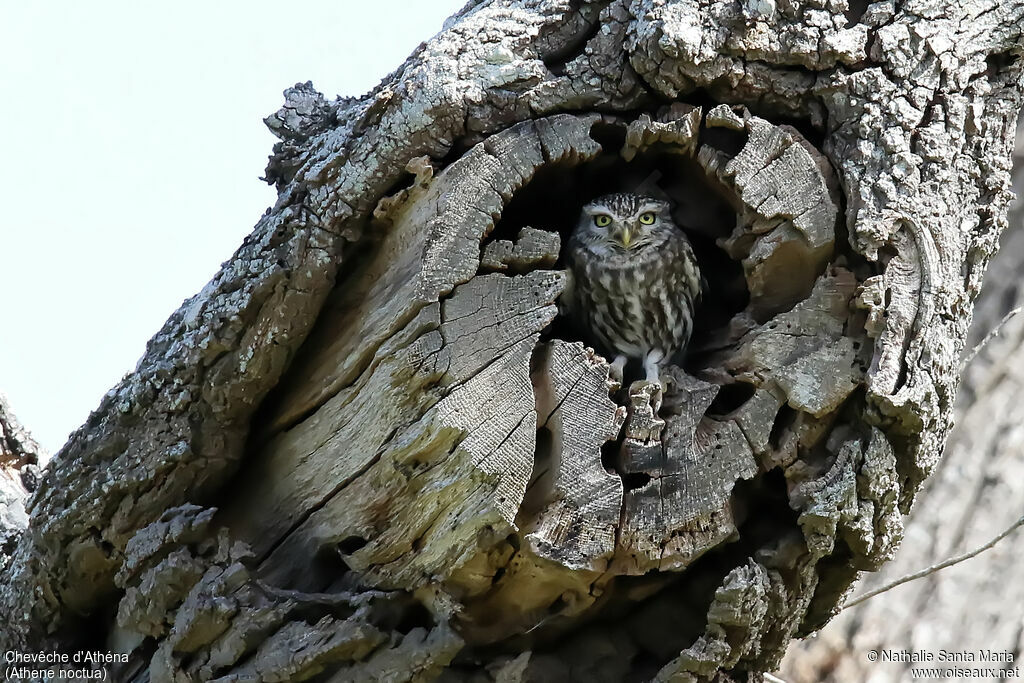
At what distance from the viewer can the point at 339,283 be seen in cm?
294

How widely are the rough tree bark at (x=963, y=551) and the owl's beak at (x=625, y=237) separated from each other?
60.4 inches

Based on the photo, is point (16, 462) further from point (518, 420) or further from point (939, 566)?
Answer: point (939, 566)

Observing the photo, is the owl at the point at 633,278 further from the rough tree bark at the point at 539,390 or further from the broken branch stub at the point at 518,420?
the broken branch stub at the point at 518,420

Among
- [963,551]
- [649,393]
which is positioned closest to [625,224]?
[649,393]

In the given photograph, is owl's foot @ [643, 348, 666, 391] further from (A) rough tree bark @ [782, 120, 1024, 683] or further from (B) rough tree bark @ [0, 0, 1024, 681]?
(A) rough tree bark @ [782, 120, 1024, 683]

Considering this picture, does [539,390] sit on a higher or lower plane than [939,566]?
higher

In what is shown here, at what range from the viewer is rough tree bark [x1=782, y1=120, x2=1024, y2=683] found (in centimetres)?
369

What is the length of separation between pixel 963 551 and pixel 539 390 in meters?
2.00

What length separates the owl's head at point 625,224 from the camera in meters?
3.36

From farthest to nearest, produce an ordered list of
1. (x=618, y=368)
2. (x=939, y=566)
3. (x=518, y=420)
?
(x=939, y=566), (x=618, y=368), (x=518, y=420)

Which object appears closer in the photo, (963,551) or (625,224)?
(625,224)

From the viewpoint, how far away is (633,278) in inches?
137

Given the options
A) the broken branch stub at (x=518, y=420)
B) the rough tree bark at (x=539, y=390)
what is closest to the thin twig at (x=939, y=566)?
the rough tree bark at (x=539, y=390)

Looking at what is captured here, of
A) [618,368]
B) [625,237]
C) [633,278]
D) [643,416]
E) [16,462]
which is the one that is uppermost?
[16,462]
